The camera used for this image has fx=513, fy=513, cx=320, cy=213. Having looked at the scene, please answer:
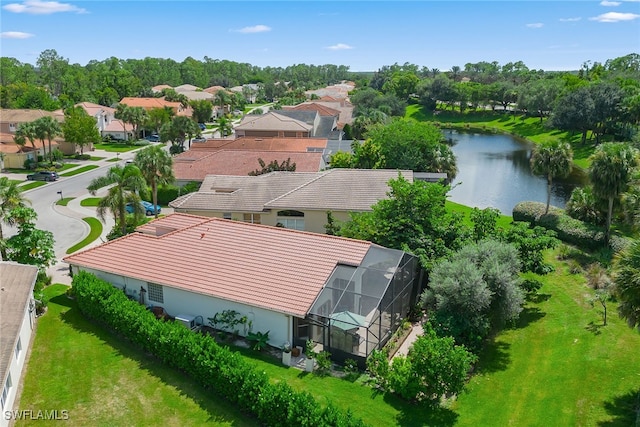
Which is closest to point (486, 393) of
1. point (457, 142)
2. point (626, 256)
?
point (626, 256)

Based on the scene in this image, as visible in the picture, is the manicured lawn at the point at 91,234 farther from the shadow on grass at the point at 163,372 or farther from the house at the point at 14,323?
the house at the point at 14,323

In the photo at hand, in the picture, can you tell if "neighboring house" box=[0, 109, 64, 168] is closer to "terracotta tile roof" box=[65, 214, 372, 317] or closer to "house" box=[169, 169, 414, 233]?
"house" box=[169, 169, 414, 233]

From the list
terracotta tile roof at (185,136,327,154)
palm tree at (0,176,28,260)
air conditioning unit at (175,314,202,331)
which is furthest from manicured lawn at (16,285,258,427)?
terracotta tile roof at (185,136,327,154)

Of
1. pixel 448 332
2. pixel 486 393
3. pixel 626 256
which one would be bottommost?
pixel 486 393

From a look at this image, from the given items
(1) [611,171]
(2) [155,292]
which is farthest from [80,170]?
(1) [611,171]

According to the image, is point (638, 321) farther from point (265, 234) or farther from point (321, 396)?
point (265, 234)
